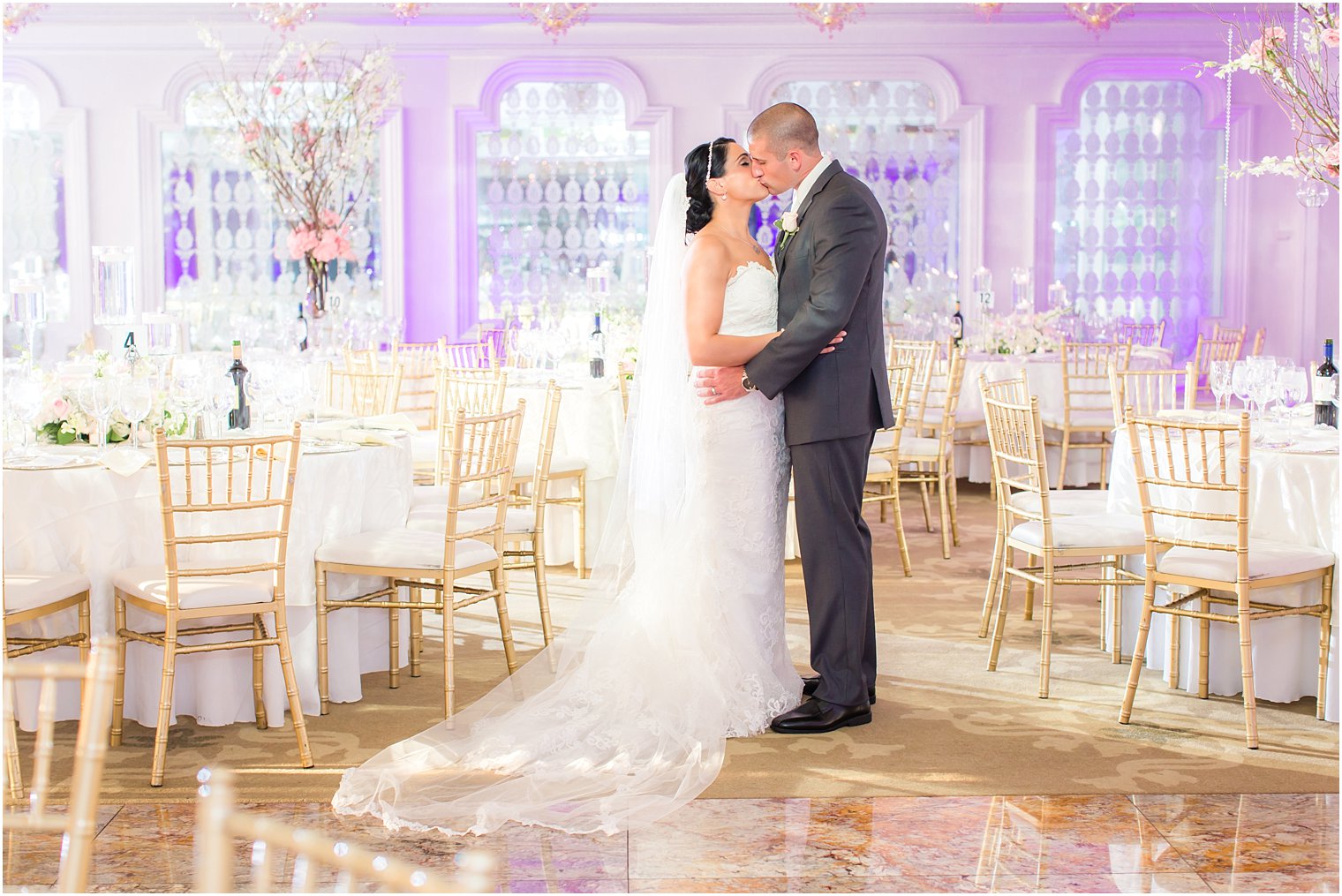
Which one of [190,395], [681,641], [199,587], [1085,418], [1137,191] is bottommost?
[681,641]

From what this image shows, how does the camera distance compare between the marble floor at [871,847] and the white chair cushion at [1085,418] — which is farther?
the white chair cushion at [1085,418]

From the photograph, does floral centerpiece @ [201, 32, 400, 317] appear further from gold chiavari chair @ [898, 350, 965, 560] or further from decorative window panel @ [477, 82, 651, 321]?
gold chiavari chair @ [898, 350, 965, 560]

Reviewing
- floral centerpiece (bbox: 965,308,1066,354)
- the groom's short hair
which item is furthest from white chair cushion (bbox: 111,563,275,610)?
floral centerpiece (bbox: 965,308,1066,354)

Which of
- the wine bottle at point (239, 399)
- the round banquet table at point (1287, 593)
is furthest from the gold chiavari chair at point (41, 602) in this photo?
the round banquet table at point (1287, 593)

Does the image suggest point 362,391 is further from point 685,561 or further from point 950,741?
point 950,741

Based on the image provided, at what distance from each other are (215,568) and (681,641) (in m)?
1.39

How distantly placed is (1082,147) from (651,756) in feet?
29.2

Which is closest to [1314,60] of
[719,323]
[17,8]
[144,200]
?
[719,323]

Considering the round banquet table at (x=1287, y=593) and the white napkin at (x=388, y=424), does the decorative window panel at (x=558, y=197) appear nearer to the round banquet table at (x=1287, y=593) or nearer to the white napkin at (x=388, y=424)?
the white napkin at (x=388, y=424)

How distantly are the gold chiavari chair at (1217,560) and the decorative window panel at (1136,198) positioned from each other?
275 inches

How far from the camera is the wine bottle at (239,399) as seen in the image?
4789 mm

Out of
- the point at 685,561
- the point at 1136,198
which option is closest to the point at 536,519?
the point at 685,561

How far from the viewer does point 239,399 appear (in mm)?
4797

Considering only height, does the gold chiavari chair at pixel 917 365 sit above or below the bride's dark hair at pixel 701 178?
below
